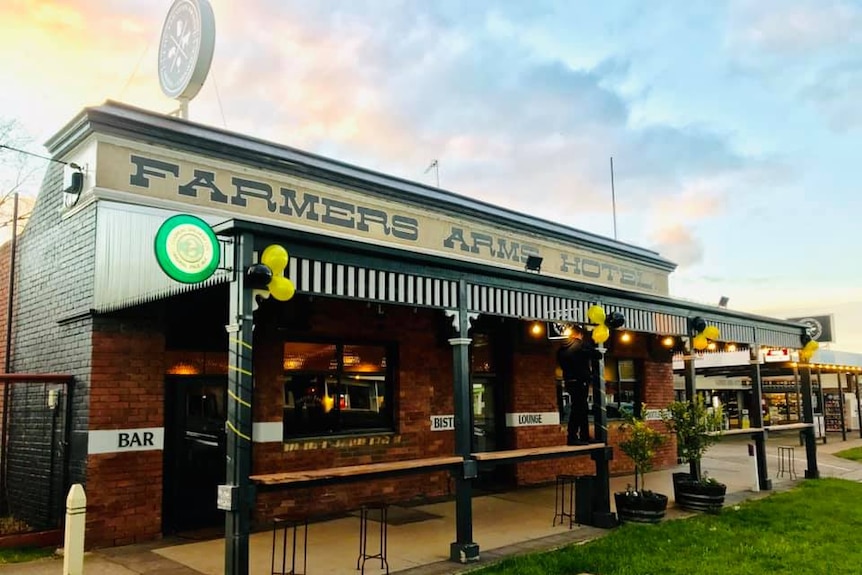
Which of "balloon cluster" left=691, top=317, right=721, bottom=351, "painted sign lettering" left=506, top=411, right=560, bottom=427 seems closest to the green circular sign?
"painted sign lettering" left=506, top=411, right=560, bottom=427

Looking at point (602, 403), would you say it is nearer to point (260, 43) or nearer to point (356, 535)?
point (356, 535)

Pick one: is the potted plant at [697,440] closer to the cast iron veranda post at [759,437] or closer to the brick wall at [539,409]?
the brick wall at [539,409]

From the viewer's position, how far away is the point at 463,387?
301 inches

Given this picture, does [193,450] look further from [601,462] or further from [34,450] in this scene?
[601,462]

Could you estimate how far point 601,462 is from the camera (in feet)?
30.0

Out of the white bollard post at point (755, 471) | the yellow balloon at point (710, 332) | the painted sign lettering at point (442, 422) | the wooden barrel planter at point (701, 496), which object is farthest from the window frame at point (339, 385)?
the white bollard post at point (755, 471)

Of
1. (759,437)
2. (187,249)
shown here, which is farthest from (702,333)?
(187,249)

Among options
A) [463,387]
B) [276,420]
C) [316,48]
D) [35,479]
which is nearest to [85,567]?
[35,479]

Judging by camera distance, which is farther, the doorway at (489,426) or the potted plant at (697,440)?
the doorway at (489,426)

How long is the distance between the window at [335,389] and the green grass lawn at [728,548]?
3675mm

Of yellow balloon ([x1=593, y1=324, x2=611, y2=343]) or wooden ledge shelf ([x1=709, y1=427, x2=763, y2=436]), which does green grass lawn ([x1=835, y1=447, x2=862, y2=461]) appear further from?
yellow balloon ([x1=593, y1=324, x2=611, y2=343])

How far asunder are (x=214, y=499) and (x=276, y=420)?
1299mm

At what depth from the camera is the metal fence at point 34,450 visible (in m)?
7.85

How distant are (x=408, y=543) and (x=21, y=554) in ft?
14.0
